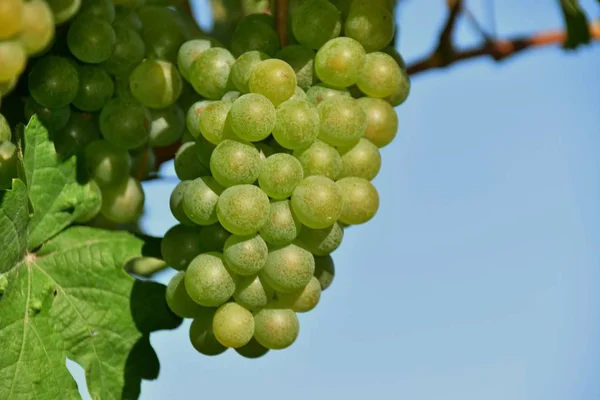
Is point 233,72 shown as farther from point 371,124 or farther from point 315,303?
point 315,303

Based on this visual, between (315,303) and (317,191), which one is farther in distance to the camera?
(315,303)

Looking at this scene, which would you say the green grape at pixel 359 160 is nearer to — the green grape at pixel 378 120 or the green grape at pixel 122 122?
the green grape at pixel 378 120

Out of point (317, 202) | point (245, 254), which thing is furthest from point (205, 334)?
point (317, 202)

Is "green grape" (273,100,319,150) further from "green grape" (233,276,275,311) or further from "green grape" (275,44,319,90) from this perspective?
"green grape" (233,276,275,311)

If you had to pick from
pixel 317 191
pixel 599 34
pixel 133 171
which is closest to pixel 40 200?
pixel 133 171

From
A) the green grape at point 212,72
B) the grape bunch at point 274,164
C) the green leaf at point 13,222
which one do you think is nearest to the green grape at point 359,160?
the grape bunch at point 274,164

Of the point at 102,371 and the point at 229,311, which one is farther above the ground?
the point at 229,311
